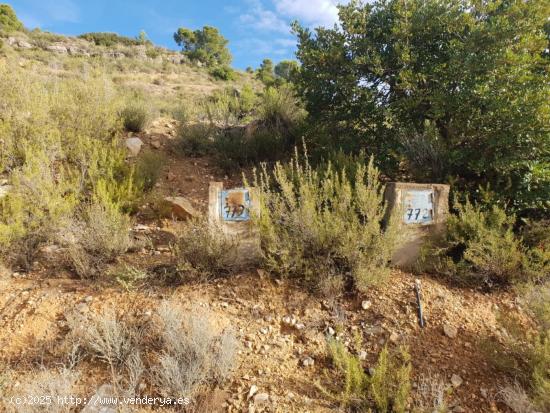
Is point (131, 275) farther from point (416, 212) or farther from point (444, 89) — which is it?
point (444, 89)

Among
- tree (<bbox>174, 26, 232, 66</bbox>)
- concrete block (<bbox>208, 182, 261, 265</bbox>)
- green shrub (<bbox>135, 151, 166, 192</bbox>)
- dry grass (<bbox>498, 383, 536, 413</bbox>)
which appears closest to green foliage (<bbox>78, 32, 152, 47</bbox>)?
tree (<bbox>174, 26, 232, 66</bbox>)

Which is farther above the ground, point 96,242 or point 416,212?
point 416,212

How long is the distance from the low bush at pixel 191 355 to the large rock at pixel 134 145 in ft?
13.8

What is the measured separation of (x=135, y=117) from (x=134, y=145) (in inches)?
34.6

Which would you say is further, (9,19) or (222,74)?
(9,19)

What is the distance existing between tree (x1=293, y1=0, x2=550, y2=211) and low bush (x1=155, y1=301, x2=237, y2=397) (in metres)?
3.32

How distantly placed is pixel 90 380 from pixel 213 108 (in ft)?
21.4

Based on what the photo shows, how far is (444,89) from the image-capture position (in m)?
4.37

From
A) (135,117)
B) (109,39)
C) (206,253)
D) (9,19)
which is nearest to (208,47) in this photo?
(109,39)

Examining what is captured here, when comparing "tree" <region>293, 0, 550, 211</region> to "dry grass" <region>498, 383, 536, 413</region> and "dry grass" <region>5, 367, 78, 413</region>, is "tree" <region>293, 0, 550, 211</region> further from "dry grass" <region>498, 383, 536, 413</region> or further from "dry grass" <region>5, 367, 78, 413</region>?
"dry grass" <region>5, 367, 78, 413</region>

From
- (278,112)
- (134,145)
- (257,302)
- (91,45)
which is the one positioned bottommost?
(257,302)

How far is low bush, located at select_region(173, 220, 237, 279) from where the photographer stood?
294cm

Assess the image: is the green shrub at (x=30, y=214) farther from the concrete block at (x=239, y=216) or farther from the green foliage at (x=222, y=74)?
the green foliage at (x=222, y=74)

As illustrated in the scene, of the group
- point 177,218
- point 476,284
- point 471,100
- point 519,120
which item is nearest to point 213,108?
point 177,218
